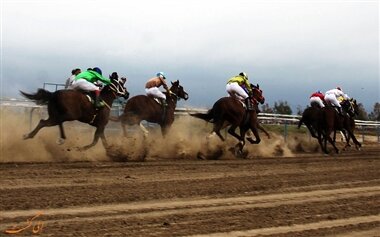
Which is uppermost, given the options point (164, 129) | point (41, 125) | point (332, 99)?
point (332, 99)

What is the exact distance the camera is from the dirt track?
22.5 feet

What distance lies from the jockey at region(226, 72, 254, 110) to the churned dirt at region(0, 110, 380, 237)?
10.3 feet

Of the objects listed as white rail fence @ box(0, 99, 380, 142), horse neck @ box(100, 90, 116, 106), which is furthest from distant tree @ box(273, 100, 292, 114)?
horse neck @ box(100, 90, 116, 106)

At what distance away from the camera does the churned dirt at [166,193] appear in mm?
6918

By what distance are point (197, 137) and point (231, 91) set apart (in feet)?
Answer: 6.17

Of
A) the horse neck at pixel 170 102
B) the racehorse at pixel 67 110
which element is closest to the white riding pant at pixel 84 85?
the racehorse at pixel 67 110

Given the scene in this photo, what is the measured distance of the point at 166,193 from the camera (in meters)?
9.29


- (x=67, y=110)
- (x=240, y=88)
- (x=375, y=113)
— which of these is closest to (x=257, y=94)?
(x=240, y=88)

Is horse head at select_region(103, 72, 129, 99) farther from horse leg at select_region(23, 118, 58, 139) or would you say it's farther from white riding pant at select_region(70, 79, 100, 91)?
horse leg at select_region(23, 118, 58, 139)

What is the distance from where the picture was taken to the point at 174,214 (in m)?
7.63

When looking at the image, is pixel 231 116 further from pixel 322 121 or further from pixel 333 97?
pixel 333 97

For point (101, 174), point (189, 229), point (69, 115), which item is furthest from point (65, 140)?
point (189, 229)

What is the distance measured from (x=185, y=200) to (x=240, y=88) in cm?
1012

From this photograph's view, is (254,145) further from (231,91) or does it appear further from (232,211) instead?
(232,211)
